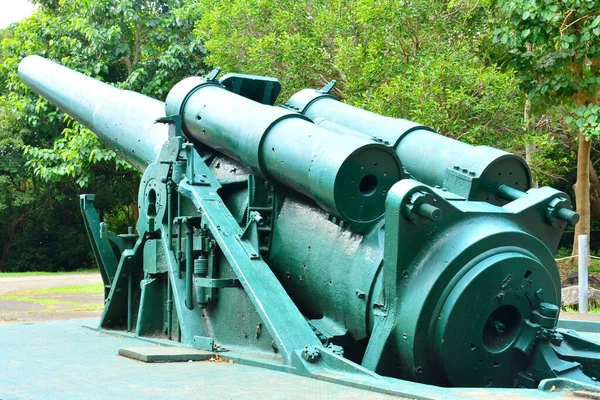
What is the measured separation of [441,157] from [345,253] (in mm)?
1038

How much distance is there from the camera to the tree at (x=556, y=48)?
1089 centimetres

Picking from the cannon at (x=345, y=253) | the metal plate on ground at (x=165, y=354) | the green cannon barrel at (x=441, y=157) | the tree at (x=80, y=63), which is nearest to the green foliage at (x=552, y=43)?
the cannon at (x=345, y=253)

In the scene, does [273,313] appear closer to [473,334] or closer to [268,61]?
[473,334]

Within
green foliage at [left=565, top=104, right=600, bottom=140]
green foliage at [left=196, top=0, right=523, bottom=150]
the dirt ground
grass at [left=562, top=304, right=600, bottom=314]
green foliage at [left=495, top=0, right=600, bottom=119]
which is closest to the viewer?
grass at [left=562, top=304, right=600, bottom=314]

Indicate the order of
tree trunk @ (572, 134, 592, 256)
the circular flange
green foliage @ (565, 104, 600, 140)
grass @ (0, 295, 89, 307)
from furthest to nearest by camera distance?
tree trunk @ (572, 134, 592, 256)
grass @ (0, 295, 89, 307)
green foliage @ (565, 104, 600, 140)
the circular flange

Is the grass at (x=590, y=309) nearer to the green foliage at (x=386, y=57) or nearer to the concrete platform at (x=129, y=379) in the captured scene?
the green foliage at (x=386, y=57)

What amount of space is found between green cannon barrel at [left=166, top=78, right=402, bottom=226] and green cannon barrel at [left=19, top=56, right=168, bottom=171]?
1087mm

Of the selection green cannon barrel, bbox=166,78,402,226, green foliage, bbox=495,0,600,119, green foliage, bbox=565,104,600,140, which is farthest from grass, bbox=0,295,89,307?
green foliage, bbox=565,104,600,140

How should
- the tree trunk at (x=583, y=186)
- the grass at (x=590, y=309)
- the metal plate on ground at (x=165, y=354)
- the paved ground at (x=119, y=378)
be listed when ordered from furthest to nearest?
1. the tree trunk at (x=583, y=186)
2. the grass at (x=590, y=309)
3. the metal plate on ground at (x=165, y=354)
4. the paved ground at (x=119, y=378)

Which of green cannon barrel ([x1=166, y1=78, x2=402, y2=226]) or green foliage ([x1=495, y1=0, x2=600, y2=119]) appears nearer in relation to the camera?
green cannon barrel ([x1=166, y1=78, x2=402, y2=226])

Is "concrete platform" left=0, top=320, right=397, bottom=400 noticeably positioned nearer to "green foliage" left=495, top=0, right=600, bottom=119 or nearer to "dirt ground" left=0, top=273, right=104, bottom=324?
"dirt ground" left=0, top=273, right=104, bottom=324

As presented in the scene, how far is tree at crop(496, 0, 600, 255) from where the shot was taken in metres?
10.9

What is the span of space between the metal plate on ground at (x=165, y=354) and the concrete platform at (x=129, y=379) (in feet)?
0.16

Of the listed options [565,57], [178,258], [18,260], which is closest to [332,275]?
[178,258]
